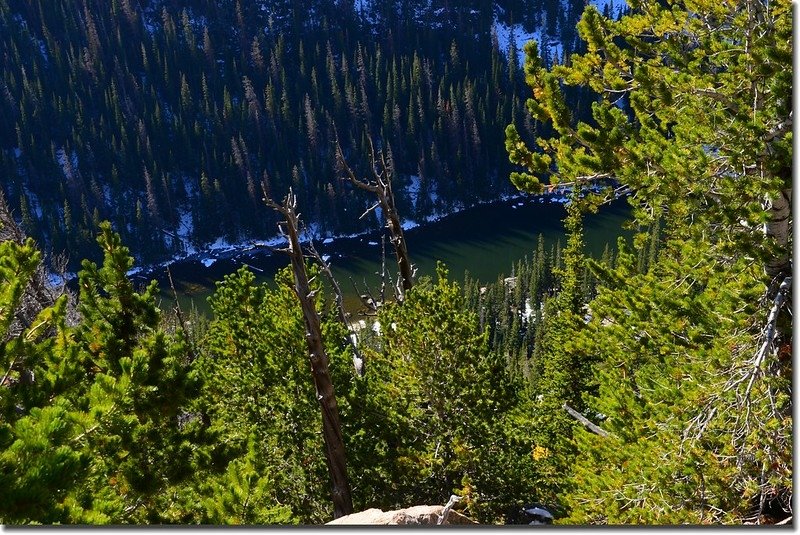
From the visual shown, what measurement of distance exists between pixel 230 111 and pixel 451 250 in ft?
174

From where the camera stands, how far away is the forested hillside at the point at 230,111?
100m

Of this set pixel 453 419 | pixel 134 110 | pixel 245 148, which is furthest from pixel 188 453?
pixel 134 110

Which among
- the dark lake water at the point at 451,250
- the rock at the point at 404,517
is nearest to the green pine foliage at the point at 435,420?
the rock at the point at 404,517

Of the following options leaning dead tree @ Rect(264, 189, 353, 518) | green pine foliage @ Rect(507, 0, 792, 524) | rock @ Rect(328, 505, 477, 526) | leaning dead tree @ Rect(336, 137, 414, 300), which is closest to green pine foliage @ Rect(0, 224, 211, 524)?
leaning dead tree @ Rect(264, 189, 353, 518)

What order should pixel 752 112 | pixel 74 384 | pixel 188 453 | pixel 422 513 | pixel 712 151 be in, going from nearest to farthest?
1. pixel 752 112
2. pixel 712 151
3. pixel 74 384
4. pixel 422 513
5. pixel 188 453

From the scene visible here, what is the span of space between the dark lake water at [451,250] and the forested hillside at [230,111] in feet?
25.9

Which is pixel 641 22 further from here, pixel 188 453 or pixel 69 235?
pixel 69 235

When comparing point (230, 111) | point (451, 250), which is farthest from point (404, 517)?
point (230, 111)

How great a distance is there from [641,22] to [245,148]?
4332 inches

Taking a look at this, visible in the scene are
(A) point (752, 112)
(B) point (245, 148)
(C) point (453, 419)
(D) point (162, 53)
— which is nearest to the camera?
(A) point (752, 112)

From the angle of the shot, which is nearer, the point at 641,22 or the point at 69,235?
the point at 641,22

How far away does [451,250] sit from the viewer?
284 feet

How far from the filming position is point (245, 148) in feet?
A: 361

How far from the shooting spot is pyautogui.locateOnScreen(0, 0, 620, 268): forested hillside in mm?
100438
